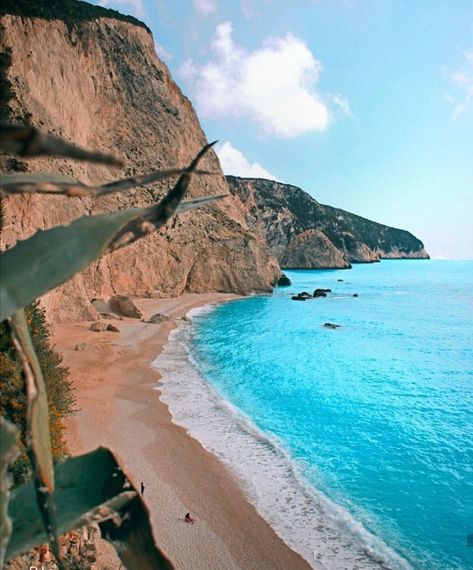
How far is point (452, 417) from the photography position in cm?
1484

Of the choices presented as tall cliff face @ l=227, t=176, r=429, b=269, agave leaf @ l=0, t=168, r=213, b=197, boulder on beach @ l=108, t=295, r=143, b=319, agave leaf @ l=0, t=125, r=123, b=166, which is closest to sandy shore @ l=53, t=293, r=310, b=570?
agave leaf @ l=0, t=168, r=213, b=197

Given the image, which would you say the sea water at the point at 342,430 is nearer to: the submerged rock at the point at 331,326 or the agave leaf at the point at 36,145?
the submerged rock at the point at 331,326

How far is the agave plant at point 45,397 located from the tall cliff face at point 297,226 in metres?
104

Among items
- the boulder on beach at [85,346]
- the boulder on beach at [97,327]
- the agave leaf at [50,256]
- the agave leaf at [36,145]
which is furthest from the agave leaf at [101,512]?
the boulder on beach at [97,327]

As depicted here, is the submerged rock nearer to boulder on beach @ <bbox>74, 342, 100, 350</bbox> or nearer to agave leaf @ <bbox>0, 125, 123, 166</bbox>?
boulder on beach @ <bbox>74, 342, 100, 350</bbox>

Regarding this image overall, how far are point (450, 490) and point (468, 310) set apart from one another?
38.8 metres

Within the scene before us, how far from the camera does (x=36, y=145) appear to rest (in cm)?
78

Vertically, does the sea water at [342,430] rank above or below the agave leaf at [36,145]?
below

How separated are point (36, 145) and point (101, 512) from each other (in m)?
1.10

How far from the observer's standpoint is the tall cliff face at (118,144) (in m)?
21.2

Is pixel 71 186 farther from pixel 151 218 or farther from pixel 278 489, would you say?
pixel 278 489

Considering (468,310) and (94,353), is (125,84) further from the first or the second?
(468,310)

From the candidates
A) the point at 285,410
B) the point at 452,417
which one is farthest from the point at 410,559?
the point at 452,417

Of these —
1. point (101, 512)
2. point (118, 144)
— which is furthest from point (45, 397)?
point (118, 144)
